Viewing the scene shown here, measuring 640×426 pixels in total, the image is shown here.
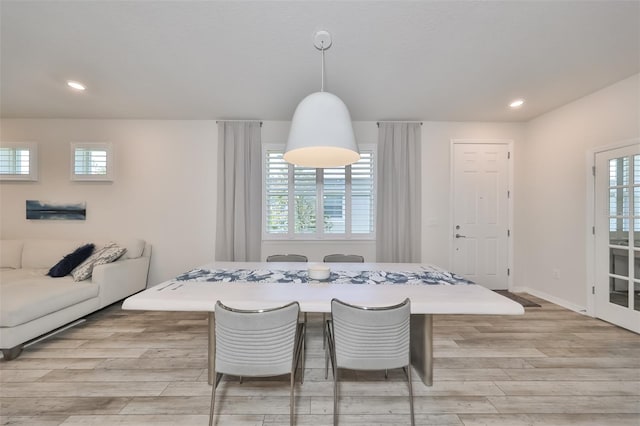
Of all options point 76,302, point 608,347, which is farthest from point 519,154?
point 76,302

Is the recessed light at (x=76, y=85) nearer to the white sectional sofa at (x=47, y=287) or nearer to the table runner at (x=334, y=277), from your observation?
the white sectional sofa at (x=47, y=287)

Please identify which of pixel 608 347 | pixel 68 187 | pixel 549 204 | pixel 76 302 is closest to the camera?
pixel 608 347

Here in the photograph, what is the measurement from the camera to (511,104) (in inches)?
137

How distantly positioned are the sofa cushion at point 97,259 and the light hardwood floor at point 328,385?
63 centimetres

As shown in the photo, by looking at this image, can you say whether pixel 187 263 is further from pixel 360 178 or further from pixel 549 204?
pixel 549 204

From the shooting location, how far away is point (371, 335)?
147 cm

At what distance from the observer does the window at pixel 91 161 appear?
4027 mm

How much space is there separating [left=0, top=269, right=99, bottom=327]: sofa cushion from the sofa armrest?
11 centimetres

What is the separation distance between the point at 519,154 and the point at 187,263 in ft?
18.0

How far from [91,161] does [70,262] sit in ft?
5.54

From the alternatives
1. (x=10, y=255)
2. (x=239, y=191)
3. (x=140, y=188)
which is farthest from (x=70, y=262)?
(x=239, y=191)

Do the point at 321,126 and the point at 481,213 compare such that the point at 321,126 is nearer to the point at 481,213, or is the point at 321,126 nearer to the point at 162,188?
the point at 162,188

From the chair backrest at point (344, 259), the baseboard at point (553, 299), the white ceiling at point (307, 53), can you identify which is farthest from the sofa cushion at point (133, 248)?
the baseboard at point (553, 299)

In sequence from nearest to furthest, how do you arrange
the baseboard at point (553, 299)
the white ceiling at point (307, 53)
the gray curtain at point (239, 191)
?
1. the white ceiling at point (307, 53)
2. the baseboard at point (553, 299)
3. the gray curtain at point (239, 191)
